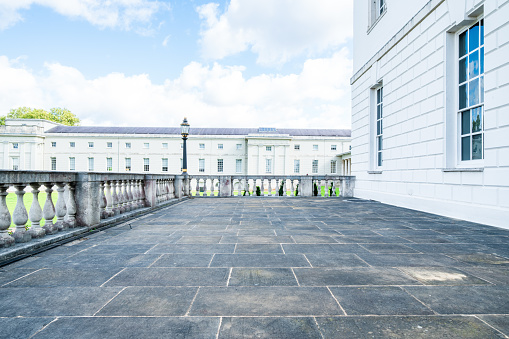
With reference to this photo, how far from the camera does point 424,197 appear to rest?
8211 millimetres

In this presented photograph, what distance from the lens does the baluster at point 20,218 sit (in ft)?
12.3

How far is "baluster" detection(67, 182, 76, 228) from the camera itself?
193 inches

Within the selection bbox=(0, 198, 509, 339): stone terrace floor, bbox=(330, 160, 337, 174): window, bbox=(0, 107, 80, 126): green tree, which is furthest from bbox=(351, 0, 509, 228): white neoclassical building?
bbox=(0, 107, 80, 126): green tree

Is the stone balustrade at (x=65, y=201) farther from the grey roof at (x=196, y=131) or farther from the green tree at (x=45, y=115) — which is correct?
the green tree at (x=45, y=115)

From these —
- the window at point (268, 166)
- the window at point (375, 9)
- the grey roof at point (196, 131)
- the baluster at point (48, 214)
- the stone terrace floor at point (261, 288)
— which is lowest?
the stone terrace floor at point (261, 288)

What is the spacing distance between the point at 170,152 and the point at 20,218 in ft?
174

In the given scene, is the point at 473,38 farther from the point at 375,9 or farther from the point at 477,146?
the point at 375,9

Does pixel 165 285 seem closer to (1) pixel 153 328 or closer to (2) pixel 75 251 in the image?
(1) pixel 153 328

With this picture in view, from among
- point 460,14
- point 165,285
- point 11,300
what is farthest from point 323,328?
point 460,14

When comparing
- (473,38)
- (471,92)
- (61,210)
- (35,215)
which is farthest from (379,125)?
(35,215)

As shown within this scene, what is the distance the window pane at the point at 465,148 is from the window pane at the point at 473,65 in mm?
1485

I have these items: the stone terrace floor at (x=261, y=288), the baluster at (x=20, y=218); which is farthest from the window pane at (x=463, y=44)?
the baluster at (x=20, y=218)

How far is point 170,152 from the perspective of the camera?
55.1m

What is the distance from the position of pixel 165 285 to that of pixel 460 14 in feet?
27.6
